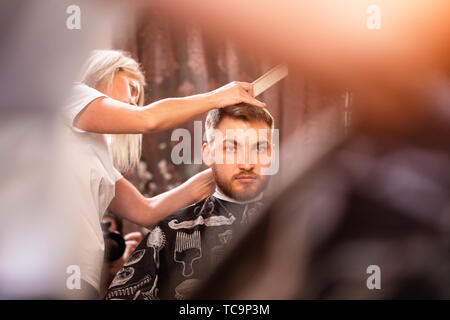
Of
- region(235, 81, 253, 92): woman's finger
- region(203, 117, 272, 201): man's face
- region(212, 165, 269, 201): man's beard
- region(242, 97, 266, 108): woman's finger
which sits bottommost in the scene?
region(212, 165, 269, 201): man's beard

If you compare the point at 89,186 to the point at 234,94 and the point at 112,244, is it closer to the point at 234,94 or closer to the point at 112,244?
the point at 112,244

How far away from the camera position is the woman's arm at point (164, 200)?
1701 millimetres

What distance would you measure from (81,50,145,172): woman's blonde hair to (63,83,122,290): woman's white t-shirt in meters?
0.03

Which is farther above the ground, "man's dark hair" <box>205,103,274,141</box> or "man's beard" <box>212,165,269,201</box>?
"man's dark hair" <box>205,103,274,141</box>

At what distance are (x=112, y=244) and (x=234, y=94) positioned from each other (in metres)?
0.72

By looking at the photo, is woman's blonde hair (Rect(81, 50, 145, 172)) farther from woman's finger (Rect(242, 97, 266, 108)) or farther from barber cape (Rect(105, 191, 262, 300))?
woman's finger (Rect(242, 97, 266, 108))

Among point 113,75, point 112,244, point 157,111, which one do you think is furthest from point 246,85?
point 112,244

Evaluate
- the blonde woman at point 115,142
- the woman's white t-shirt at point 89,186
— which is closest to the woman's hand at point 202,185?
the blonde woman at point 115,142

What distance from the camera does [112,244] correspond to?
1695 mm

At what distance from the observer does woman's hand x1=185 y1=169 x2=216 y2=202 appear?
170 centimetres

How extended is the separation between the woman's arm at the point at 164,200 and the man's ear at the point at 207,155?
3cm

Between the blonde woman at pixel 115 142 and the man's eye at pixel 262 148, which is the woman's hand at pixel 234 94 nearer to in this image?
the blonde woman at pixel 115 142

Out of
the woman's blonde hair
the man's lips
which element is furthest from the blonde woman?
the man's lips

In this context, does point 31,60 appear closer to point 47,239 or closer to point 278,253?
point 47,239
